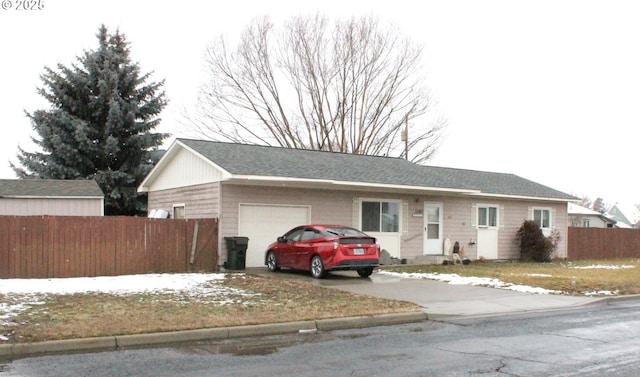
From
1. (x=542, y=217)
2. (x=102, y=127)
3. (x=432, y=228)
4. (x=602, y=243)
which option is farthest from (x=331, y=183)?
(x=602, y=243)

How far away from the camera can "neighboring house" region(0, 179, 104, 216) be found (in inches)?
885

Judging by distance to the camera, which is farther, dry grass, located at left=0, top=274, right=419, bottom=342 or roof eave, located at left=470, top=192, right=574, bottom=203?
roof eave, located at left=470, top=192, right=574, bottom=203

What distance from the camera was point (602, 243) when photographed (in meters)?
32.0

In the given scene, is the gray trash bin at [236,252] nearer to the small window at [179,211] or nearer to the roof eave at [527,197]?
the small window at [179,211]

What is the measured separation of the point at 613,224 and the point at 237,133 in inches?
1529

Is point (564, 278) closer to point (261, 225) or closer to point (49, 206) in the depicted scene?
point (261, 225)

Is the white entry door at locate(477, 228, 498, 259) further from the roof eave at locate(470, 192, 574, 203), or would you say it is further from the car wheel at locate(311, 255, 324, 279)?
the car wheel at locate(311, 255, 324, 279)

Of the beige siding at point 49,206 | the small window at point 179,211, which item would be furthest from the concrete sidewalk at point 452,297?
the beige siding at point 49,206

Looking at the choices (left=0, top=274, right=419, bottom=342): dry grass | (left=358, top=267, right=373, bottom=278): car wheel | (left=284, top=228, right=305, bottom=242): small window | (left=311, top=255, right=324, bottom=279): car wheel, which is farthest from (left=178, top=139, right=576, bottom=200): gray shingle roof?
(left=0, top=274, right=419, bottom=342): dry grass

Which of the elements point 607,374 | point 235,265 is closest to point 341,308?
point 607,374

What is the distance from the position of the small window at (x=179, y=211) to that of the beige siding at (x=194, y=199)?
0.38ft

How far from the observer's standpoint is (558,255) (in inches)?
1155

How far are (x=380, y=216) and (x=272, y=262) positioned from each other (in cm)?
533

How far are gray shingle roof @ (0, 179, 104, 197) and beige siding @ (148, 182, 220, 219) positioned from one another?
2266mm
